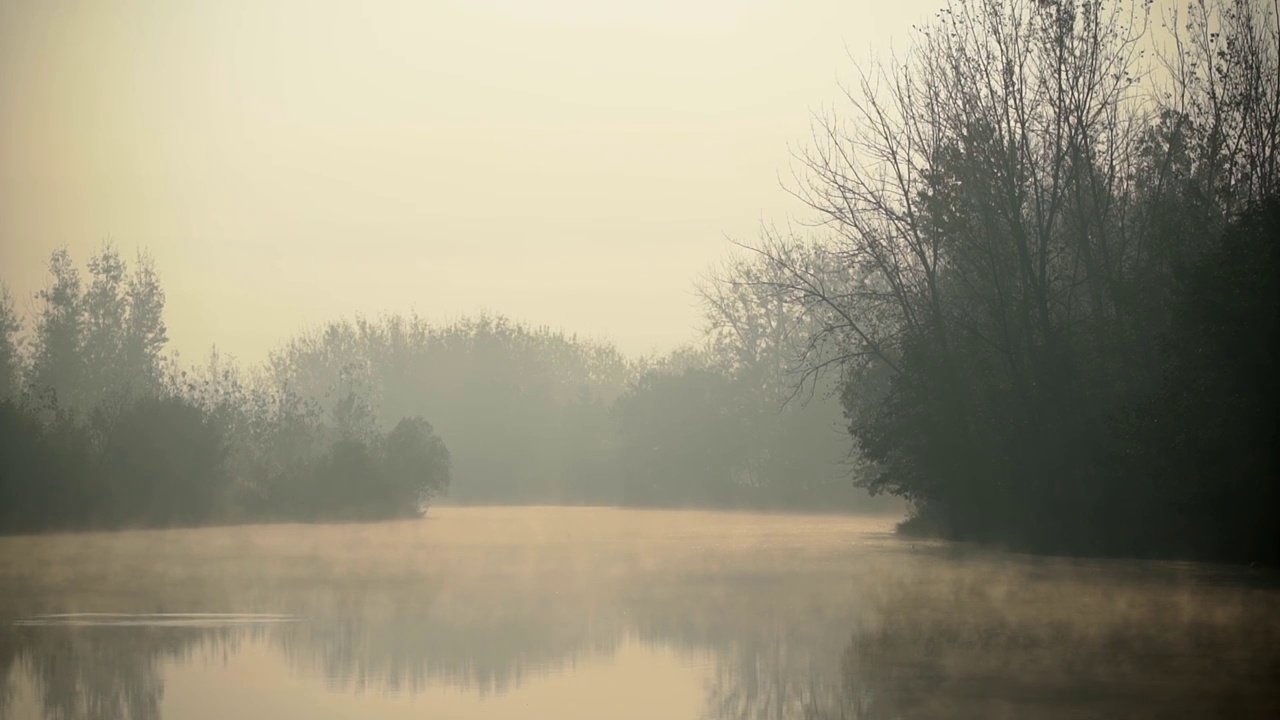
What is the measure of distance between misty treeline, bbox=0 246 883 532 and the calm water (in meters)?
11.3

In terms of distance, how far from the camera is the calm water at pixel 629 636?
30.1 ft

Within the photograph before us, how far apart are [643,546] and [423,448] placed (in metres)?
17.9

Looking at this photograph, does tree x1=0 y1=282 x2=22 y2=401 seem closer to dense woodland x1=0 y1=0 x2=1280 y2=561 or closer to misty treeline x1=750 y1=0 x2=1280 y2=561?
dense woodland x1=0 y1=0 x2=1280 y2=561

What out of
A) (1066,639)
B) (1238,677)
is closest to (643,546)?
(1066,639)

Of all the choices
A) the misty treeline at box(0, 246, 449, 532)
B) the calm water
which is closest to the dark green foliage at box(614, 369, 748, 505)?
the misty treeline at box(0, 246, 449, 532)

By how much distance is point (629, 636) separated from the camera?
1280 centimetres

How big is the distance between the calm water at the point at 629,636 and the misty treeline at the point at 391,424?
1135cm

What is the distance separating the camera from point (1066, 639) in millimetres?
12102

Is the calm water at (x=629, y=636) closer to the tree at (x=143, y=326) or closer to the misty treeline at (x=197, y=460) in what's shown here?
the misty treeline at (x=197, y=460)

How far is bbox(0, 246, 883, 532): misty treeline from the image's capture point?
1372 inches

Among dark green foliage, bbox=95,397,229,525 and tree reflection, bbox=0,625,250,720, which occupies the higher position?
dark green foliage, bbox=95,397,229,525

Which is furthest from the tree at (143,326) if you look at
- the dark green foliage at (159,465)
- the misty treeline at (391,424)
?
the dark green foliage at (159,465)

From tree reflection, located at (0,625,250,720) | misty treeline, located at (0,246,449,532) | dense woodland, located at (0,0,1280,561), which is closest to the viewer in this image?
tree reflection, located at (0,625,250,720)

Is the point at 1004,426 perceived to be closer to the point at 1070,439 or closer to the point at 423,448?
the point at 1070,439
